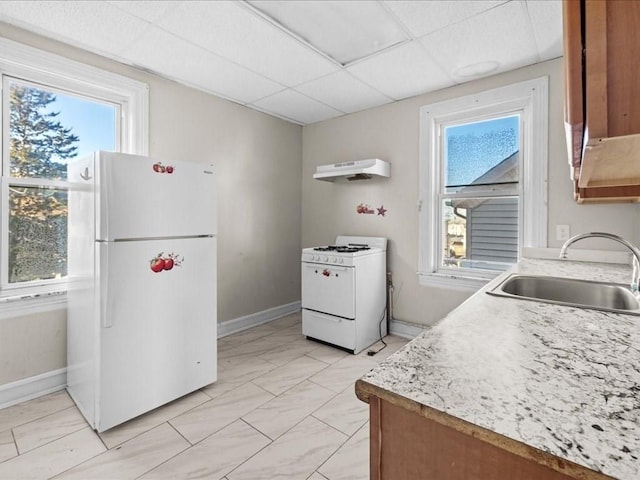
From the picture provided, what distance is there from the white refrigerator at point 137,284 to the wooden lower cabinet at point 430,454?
1646 millimetres

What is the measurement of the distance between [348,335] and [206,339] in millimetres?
1211

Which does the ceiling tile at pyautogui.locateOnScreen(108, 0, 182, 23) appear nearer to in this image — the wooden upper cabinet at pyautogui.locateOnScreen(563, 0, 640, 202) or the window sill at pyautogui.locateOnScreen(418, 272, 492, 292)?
the wooden upper cabinet at pyautogui.locateOnScreen(563, 0, 640, 202)

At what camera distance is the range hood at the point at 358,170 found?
3.01 metres

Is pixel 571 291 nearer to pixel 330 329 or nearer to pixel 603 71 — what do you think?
pixel 603 71

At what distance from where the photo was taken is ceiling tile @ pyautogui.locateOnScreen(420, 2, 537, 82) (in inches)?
74.2

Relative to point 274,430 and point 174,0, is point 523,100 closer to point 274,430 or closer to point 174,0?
point 174,0

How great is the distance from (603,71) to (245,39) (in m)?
2.18

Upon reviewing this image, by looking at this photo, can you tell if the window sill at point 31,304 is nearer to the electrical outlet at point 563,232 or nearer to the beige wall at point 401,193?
the beige wall at point 401,193

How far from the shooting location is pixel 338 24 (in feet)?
6.43

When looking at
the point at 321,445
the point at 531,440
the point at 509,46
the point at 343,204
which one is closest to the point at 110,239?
the point at 321,445

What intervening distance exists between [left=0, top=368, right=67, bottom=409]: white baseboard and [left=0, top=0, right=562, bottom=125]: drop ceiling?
7.42ft

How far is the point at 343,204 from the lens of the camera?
366 cm

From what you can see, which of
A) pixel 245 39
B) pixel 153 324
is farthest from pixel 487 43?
pixel 153 324

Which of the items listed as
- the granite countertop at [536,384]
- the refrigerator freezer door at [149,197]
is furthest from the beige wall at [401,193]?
the refrigerator freezer door at [149,197]
